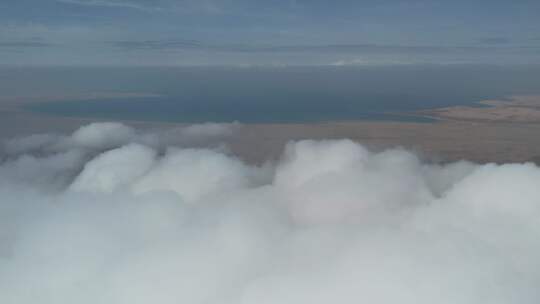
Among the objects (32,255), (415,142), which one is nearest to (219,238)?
(32,255)

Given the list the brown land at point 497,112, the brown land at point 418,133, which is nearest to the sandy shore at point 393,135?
the brown land at point 418,133

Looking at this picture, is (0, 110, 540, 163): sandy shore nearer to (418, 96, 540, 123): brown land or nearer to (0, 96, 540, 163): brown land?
(0, 96, 540, 163): brown land

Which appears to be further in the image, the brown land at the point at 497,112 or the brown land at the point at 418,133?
the brown land at the point at 497,112

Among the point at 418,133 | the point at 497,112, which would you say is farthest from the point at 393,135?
the point at 497,112

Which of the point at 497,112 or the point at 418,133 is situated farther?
the point at 497,112

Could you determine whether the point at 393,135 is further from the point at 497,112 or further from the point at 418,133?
the point at 497,112

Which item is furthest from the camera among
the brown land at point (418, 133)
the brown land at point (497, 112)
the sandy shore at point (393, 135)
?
the brown land at point (497, 112)

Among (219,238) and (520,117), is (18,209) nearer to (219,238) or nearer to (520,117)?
(219,238)

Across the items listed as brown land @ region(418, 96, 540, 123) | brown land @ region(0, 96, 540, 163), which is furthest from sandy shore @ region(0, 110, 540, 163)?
brown land @ region(418, 96, 540, 123)

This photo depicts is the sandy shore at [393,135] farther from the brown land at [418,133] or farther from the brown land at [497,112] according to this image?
the brown land at [497,112]
